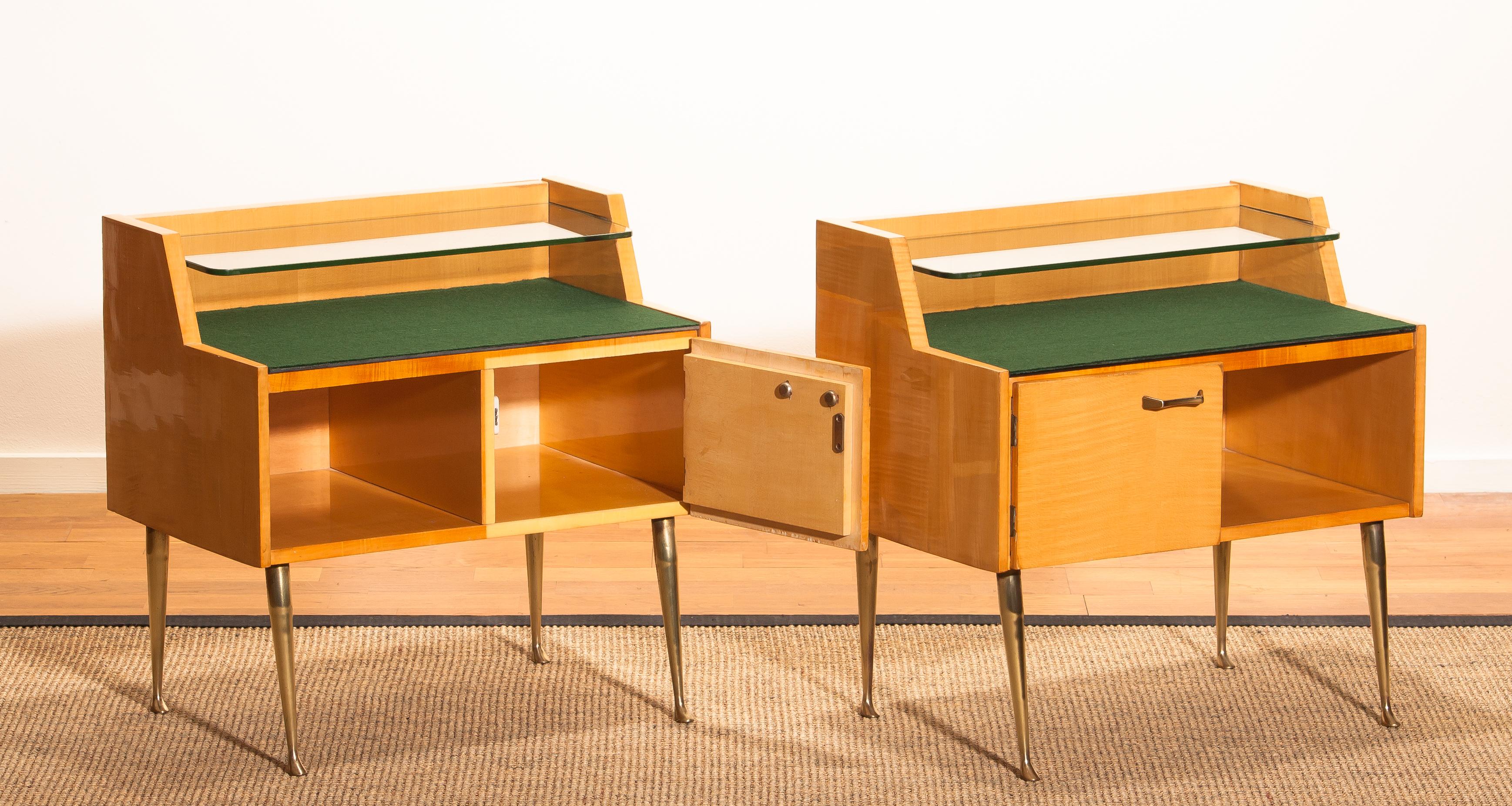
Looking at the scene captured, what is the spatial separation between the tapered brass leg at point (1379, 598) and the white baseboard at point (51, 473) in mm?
3025

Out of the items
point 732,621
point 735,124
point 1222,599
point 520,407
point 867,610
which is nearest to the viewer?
point 867,610

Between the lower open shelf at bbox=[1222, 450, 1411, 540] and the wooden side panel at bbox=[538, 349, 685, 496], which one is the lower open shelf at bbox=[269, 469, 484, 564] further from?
the lower open shelf at bbox=[1222, 450, 1411, 540]

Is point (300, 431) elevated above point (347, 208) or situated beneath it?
situated beneath

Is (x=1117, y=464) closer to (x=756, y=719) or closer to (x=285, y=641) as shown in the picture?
(x=756, y=719)

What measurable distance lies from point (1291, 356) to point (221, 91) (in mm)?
2713

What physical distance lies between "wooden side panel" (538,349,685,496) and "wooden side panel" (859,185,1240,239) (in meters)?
0.46

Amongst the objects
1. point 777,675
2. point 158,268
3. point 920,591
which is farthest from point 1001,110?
point 158,268

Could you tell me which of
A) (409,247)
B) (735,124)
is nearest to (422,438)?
(409,247)

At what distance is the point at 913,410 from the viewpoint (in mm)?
3023

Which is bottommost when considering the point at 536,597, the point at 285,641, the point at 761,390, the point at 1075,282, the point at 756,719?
the point at 756,719

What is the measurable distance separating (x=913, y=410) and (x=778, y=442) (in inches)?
8.7

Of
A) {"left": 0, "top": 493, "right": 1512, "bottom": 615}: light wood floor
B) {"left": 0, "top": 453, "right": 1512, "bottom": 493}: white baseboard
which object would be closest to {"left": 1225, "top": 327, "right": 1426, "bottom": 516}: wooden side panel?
{"left": 0, "top": 493, "right": 1512, "bottom": 615}: light wood floor

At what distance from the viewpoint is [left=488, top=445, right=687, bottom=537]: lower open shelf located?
3072 mm

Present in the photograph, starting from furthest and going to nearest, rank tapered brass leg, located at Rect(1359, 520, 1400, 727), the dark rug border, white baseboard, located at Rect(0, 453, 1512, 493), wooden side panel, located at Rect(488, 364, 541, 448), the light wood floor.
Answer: white baseboard, located at Rect(0, 453, 1512, 493)
the light wood floor
the dark rug border
wooden side panel, located at Rect(488, 364, 541, 448)
tapered brass leg, located at Rect(1359, 520, 1400, 727)
